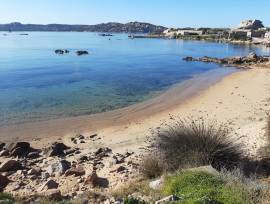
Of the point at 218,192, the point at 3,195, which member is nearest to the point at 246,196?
the point at 218,192

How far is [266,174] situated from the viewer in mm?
11070

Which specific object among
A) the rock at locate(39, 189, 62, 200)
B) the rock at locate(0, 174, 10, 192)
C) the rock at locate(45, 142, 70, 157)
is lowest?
the rock at locate(45, 142, 70, 157)

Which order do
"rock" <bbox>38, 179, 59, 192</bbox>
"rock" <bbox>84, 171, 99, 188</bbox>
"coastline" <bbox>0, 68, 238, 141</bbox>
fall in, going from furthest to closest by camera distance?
"coastline" <bbox>0, 68, 238, 141</bbox> → "rock" <bbox>84, 171, 99, 188</bbox> → "rock" <bbox>38, 179, 59, 192</bbox>

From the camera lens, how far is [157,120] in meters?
21.3

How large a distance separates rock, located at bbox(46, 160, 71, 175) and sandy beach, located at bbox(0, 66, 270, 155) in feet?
9.61

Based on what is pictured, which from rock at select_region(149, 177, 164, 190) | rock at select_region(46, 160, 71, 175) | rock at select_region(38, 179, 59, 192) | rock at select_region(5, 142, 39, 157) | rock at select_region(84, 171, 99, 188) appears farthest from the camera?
rock at select_region(5, 142, 39, 157)

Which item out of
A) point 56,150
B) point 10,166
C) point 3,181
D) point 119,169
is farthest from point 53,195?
point 56,150

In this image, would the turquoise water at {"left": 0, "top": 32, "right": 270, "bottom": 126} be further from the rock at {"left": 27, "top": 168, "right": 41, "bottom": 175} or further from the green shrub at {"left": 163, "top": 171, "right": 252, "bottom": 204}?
the green shrub at {"left": 163, "top": 171, "right": 252, "bottom": 204}

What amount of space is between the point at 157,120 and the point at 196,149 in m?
10.1

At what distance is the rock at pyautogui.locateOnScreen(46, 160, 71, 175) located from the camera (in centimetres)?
1302

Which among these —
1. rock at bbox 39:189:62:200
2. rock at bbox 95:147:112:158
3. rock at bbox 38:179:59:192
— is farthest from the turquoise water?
rock at bbox 39:189:62:200

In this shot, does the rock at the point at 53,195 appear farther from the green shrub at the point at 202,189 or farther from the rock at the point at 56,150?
the rock at the point at 56,150

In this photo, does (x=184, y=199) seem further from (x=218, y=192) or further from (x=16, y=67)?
(x=16, y=67)

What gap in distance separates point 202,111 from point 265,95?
6.45m
